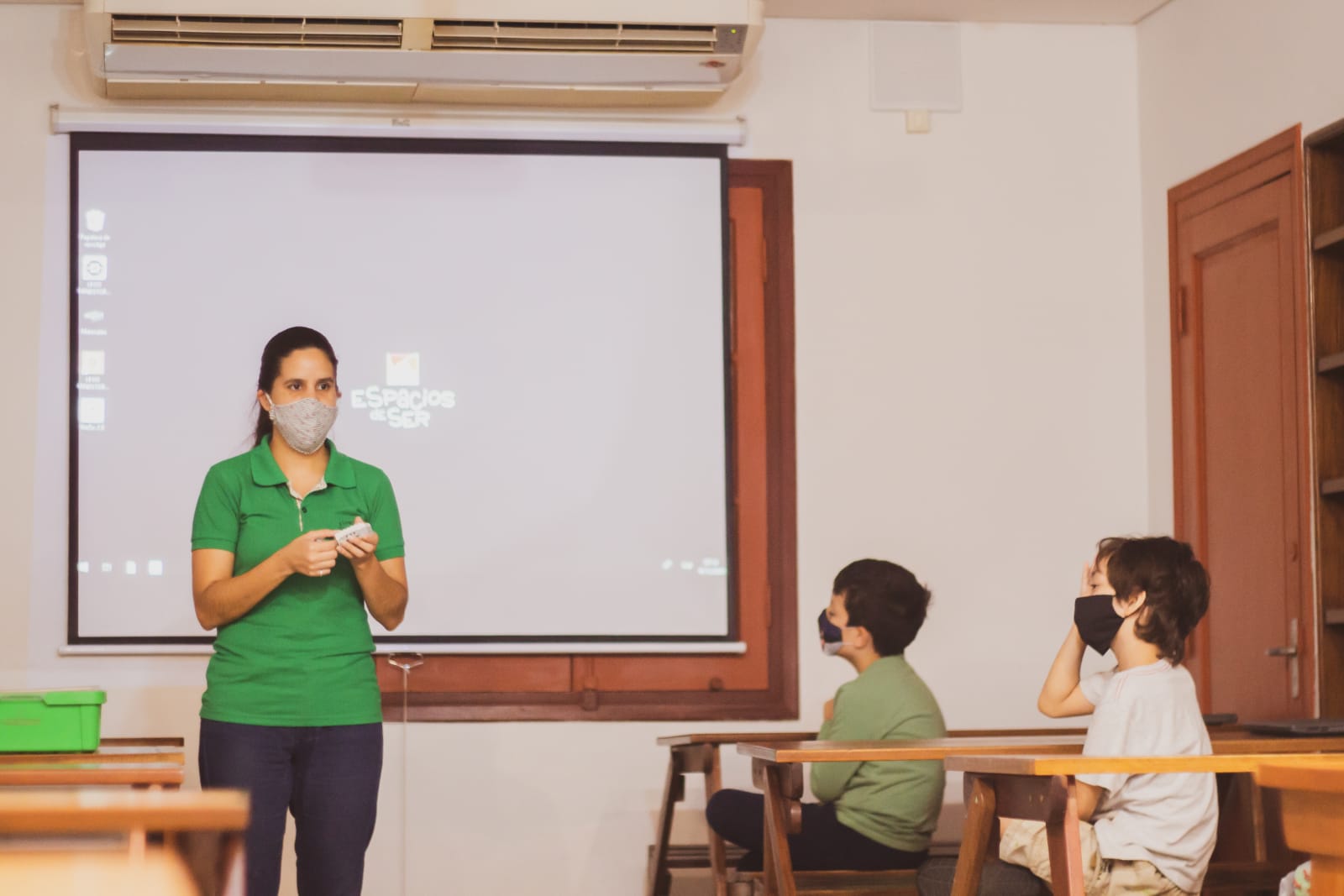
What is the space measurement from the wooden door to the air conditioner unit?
59.9 inches

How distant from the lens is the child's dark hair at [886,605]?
355 centimetres

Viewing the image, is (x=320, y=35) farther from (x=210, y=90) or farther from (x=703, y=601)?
(x=703, y=601)

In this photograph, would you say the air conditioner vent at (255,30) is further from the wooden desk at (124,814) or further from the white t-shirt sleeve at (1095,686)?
the wooden desk at (124,814)

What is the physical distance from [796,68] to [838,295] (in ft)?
2.49

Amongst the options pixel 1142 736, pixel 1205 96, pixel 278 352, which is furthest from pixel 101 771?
pixel 1205 96

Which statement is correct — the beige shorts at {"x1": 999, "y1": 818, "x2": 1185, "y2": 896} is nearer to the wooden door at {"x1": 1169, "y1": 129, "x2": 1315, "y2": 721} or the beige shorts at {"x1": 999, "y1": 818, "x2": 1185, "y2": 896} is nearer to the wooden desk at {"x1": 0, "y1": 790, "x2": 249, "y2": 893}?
the wooden desk at {"x1": 0, "y1": 790, "x2": 249, "y2": 893}

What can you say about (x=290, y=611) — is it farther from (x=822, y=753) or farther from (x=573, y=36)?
(x=573, y=36)

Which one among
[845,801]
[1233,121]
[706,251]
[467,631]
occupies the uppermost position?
[1233,121]

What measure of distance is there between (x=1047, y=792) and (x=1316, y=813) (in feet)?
2.36

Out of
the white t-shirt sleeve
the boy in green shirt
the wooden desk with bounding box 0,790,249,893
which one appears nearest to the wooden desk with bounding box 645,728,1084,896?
the boy in green shirt

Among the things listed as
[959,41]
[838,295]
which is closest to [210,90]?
[838,295]

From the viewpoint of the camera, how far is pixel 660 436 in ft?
15.7

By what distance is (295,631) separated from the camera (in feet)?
9.20

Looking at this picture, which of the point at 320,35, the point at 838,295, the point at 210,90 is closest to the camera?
the point at 320,35
